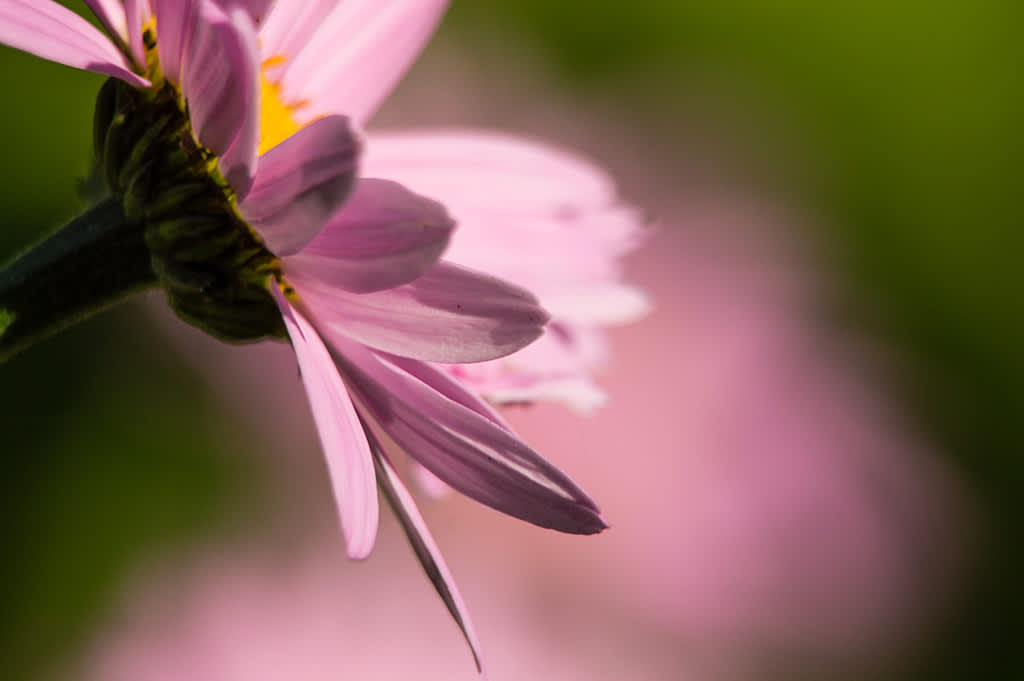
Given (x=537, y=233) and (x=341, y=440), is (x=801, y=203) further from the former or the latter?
(x=341, y=440)

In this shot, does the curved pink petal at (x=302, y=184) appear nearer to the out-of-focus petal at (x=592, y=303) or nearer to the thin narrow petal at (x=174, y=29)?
the thin narrow petal at (x=174, y=29)

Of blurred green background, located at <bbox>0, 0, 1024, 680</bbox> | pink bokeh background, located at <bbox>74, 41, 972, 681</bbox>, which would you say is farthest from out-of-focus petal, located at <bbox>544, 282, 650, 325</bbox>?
blurred green background, located at <bbox>0, 0, 1024, 680</bbox>

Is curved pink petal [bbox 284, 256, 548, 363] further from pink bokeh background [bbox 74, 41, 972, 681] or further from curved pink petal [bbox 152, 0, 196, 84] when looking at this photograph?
pink bokeh background [bbox 74, 41, 972, 681]

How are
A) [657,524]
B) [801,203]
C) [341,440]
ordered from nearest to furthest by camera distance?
1. [341,440]
2. [657,524]
3. [801,203]

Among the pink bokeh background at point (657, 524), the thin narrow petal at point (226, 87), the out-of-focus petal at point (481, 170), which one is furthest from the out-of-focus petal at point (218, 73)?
the pink bokeh background at point (657, 524)

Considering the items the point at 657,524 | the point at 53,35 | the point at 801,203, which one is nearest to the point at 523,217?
the point at 53,35

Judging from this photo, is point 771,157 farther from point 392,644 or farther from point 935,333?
point 392,644
